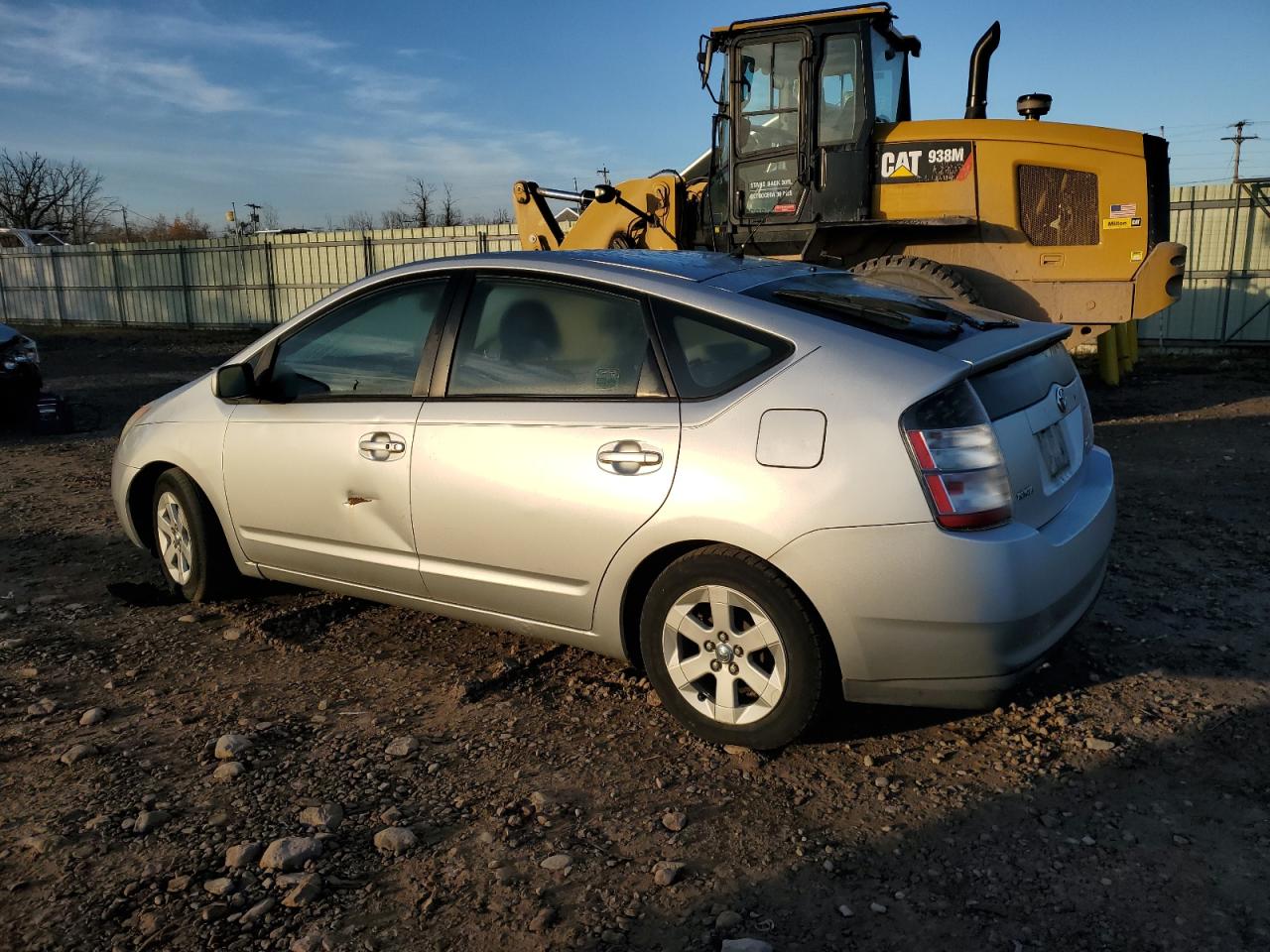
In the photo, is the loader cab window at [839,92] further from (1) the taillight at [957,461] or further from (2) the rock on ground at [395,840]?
(2) the rock on ground at [395,840]

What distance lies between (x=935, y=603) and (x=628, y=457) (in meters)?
1.05

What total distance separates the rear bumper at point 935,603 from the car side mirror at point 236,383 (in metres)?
2.56

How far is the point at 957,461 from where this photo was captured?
278cm

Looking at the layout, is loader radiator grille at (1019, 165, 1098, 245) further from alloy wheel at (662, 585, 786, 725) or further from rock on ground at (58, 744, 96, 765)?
rock on ground at (58, 744, 96, 765)

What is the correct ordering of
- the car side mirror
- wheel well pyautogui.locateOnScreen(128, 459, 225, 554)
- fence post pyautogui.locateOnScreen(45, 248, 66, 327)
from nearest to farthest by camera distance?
the car side mirror
wheel well pyautogui.locateOnScreen(128, 459, 225, 554)
fence post pyautogui.locateOnScreen(45, 248, 66, 327)

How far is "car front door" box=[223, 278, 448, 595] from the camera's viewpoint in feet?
12.5

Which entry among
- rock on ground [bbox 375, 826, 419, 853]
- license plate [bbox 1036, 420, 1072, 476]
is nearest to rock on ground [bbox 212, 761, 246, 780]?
rock on ground [bbox 375, 826, 419, 853]

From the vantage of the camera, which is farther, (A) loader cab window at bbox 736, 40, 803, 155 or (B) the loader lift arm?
(B) the loader lift arm

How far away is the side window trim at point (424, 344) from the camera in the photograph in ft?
12.6

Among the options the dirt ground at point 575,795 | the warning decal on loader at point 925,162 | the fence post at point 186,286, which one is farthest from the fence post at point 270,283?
the dirt ground at point 575,795

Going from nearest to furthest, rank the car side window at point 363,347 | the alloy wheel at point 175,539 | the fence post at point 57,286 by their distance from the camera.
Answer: the car side window at point 363,347 → the alloy wheel at point 175,539 → the fence post at point 57,286

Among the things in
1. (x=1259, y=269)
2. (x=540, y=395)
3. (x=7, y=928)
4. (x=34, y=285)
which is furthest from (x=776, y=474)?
(x=34, y=285)

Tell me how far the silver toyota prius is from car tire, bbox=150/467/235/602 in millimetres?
334

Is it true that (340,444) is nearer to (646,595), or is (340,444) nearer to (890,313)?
(646,595)
